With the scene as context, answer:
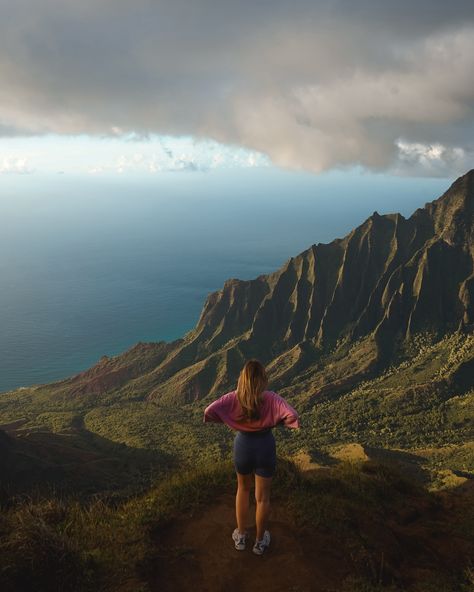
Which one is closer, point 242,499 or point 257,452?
point 257,452

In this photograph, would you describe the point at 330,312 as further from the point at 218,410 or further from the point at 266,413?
the point at 266,413

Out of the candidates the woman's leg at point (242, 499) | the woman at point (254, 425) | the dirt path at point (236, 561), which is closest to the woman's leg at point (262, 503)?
the woman at point (254, 425)

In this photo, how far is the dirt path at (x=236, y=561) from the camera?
9.47 metres

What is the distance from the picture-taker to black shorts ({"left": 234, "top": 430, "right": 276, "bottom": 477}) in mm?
10094

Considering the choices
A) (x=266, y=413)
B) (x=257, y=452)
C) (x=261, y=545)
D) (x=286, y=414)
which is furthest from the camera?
(x=261, y=545)

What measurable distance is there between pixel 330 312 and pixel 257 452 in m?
139

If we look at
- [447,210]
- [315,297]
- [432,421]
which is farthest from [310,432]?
[447,210]

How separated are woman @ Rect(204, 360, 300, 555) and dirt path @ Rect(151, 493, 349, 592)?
0.40 metres

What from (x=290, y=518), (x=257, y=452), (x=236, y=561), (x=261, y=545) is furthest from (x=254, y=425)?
(x=290, y=518)

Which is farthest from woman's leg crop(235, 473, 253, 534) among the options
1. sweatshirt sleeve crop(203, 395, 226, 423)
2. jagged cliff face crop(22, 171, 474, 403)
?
jagged cliff face crop(22, 171, 474, 403)

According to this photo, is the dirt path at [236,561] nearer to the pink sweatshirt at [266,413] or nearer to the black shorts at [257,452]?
the black shorts at [257,452]

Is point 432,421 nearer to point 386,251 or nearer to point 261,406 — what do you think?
point 386,251

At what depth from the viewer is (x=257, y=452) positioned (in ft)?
33.2

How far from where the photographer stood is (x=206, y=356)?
14512 centimetres
